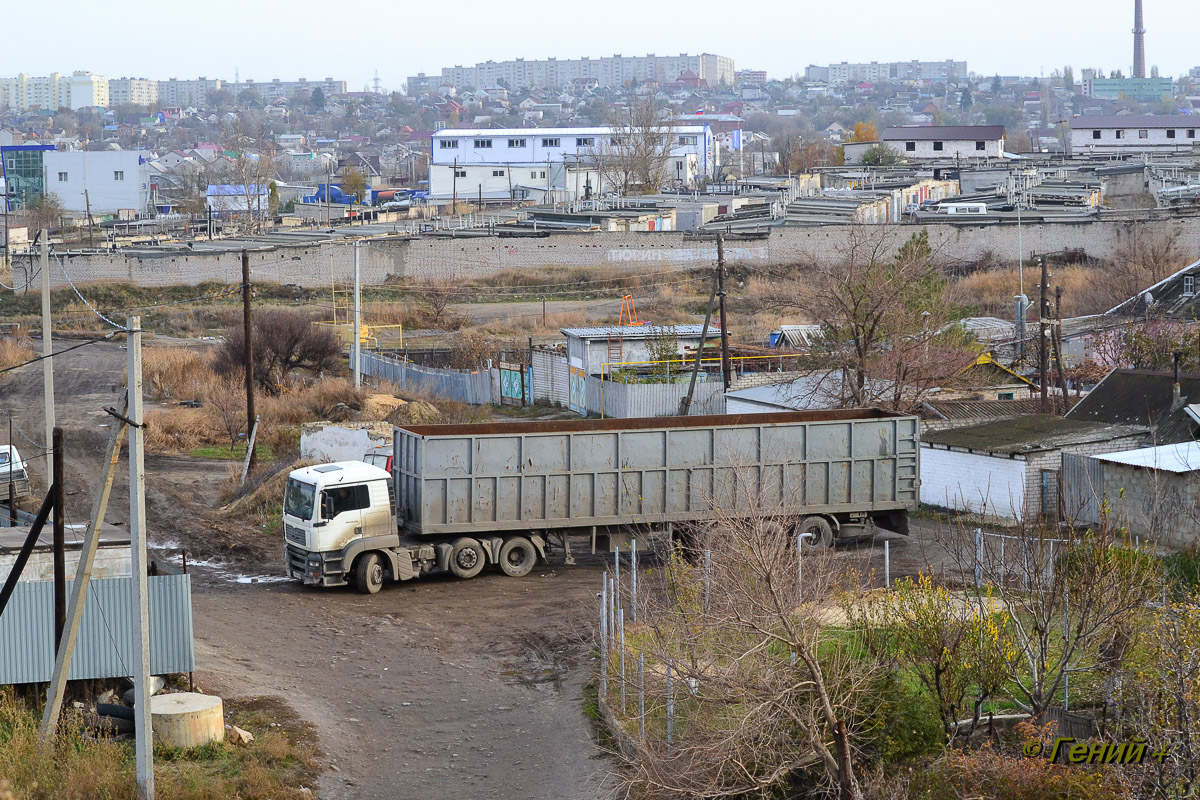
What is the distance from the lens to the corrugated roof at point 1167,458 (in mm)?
19438

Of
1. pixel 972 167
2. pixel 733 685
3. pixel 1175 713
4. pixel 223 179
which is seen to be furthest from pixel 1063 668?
pixel 223 179

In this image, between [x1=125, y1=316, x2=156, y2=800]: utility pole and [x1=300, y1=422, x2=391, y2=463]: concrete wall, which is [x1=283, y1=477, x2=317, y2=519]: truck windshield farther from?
[x1=125, y1=316, x2=156, y2=800]: utility pole

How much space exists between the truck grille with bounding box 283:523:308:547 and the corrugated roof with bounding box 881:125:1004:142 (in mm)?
91878

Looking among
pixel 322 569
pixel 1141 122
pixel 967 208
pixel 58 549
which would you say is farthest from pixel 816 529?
pixel 1141 122

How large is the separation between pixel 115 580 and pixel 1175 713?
381 inches

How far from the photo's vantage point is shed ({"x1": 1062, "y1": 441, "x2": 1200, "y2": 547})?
18875 mm

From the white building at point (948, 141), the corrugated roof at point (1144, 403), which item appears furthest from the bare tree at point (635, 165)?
the corrugated roof at point (1144, 403)

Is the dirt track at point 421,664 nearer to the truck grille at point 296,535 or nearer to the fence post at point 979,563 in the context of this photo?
the fence post at point 979,563

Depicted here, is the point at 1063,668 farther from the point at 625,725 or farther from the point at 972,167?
the point at 972,167

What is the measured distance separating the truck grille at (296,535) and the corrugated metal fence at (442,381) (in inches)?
684

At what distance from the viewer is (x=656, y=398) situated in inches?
1272

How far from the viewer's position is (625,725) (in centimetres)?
1318

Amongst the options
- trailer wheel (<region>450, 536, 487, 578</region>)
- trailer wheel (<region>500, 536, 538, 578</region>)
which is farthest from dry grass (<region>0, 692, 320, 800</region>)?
trailer wheel (<region>500, 536, 538, 578</region>)

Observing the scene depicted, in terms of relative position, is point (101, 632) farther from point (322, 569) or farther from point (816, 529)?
point (816, 529)
